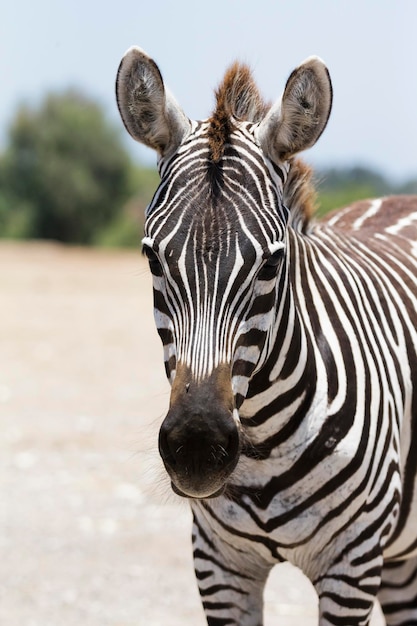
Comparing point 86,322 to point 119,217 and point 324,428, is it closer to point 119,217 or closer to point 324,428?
point 324,428

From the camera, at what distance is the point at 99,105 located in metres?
42.9

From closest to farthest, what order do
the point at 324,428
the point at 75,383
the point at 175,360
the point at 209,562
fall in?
the point at 175,360 → the point at 324,428 → the point at 209,562 → the point at 75,383

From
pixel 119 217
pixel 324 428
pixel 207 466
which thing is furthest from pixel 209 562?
pixel 119 217

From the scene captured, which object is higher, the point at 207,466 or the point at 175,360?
the point at 175,360

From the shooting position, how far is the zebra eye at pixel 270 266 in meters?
2.62

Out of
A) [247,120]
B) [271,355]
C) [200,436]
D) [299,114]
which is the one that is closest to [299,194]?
[247,120]

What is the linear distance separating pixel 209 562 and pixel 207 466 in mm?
948

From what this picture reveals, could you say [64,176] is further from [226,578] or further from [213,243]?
[213,243]

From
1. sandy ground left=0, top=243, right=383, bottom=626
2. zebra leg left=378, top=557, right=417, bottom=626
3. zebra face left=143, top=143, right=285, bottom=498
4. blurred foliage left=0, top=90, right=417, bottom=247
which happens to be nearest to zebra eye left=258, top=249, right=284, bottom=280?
zebra face left=143, top=143, right=285, bottom=498

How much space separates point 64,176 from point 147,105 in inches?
1502

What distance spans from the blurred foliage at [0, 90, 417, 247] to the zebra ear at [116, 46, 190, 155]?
37.6 meters

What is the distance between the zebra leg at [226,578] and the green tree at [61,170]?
3781 cm

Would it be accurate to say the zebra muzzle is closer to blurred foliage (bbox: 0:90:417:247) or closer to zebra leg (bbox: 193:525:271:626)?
zebra leg (bbox: 193:525:271:626)

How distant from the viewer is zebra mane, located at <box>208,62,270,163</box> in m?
2.80
